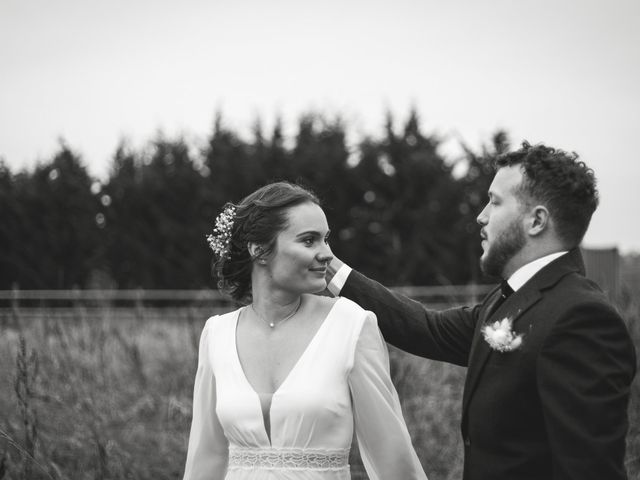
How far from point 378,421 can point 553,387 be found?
946mm

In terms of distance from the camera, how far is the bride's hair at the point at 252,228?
365 cm

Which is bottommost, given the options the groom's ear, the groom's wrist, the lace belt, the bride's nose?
the lace belt

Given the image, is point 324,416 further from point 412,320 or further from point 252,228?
point 252,228

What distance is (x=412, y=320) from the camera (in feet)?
13.0

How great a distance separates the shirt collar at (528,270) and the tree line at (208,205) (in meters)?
15.4

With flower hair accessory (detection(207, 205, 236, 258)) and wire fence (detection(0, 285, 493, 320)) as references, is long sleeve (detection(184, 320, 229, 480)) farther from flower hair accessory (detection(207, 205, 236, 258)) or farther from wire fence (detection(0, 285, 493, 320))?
wire fence (detection(0, 285, 493, 320))

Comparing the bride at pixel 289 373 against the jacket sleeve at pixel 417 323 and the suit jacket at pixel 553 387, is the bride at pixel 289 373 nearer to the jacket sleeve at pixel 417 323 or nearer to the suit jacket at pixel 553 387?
the jacket sleeve at pixel 417 323

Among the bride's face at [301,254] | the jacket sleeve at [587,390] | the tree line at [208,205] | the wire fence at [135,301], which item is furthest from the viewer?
the tree line at [208,205]

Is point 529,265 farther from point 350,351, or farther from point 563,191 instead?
point 350,351

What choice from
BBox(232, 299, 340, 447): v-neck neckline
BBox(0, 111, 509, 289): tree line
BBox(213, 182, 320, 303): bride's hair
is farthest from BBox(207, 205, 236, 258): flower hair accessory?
BBox(0, 111, 509, 289): tree line

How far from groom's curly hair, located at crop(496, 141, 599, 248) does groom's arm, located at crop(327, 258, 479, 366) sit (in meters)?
0.89

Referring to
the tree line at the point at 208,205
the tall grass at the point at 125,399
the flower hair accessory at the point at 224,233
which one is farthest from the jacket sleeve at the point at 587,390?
the tree line at the point at 208,205

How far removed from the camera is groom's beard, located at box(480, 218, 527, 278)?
314 cm

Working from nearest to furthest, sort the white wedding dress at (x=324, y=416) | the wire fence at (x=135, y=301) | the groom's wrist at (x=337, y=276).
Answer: the white wedding dress at (x=324, y=416) → the groom's wrist at (x=337, y=276) → the wire fence at (x=135, y=301)
